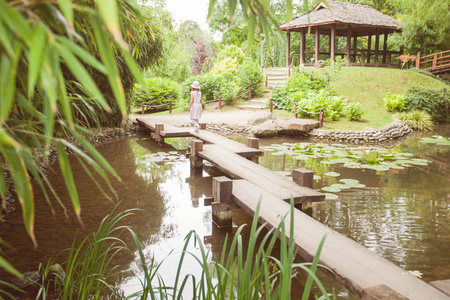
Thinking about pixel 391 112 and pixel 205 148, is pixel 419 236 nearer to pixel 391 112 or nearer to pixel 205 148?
pixel 205 148

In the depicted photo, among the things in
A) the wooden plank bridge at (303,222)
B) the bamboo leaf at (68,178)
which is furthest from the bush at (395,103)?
the bamboo leaf at (68,178)

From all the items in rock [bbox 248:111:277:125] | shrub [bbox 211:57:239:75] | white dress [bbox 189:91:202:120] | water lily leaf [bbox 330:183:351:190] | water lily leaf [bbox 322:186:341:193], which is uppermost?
shrub [bbox 211:57:239:75]

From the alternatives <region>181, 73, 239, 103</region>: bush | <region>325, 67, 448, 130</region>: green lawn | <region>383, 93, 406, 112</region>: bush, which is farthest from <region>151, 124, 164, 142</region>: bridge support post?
<region>383, 93, 406, 112</region>: bush

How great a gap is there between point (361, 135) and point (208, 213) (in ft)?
23.2

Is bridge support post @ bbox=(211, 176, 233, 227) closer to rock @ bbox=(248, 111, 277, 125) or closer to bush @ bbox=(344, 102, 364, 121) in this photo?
rock @ bbox=(248, 111, 277, 125)

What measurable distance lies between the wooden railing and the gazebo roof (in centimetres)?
238

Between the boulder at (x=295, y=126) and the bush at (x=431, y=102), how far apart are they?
5183 millimetres

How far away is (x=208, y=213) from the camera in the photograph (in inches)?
197

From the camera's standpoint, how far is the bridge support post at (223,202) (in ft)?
13.9

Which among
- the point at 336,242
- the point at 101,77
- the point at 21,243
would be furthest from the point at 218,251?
the point at 101,77

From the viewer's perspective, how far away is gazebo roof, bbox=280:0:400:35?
18.9 metres

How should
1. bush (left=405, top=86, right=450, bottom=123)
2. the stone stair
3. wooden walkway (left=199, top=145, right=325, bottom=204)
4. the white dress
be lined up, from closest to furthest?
wooden walkway (left=199, top=145, right=325, bottom=204) < the white dress < bush (left=405, top=86, right=450, bottom=123) < the stone stair

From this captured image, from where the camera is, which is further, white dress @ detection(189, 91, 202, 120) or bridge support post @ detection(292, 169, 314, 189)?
white dress @ detection(189, 91, 202, 120)

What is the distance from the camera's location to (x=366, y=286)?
2.20 m
